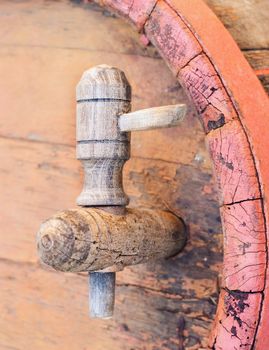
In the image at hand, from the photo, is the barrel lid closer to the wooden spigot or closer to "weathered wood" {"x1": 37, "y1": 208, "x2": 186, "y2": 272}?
the wooden spigot

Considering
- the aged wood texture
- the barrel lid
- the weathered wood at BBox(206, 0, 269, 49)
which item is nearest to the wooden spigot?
the barrel lid

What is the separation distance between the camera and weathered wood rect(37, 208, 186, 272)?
0.80 meters

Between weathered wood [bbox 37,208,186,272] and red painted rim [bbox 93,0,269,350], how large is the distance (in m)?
0.11

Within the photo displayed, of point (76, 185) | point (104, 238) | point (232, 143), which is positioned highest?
point (232, 143)

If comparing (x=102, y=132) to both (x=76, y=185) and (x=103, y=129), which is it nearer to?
(x=103, y=129)

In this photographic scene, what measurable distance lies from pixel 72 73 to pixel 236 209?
40 cm

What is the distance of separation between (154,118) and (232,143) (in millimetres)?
114

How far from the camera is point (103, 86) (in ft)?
2.96

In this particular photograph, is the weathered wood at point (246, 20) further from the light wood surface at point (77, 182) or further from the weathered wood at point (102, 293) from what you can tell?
the weathered wood at point (102, 293)

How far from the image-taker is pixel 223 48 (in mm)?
926

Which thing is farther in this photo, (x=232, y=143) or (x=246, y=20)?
(x=246, y=20)

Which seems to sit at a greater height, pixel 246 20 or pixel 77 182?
pixel 246 20

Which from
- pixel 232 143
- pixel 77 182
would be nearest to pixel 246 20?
pixel 232 143

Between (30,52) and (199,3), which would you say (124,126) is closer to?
(199,3)
